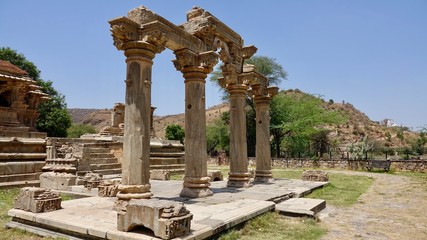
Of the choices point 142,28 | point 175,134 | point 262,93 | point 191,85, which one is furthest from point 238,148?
point 175,134

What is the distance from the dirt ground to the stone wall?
15.8m

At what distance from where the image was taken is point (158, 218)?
4.32 meters

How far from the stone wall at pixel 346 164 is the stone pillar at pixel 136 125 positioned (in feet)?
78.4

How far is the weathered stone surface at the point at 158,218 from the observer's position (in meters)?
4.23

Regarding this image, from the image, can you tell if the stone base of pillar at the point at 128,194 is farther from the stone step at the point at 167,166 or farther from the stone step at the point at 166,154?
the stone step at the point at 166,154

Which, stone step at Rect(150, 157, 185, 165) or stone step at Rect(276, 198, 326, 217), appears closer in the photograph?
stone step at Rect(276, 198, 326, 217)

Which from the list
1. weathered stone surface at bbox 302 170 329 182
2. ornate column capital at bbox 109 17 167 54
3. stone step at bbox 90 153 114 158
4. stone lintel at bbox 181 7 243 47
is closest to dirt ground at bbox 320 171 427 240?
weathered stone surface at bbox 302 170 329 182

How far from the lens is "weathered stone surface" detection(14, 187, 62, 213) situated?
596 cm

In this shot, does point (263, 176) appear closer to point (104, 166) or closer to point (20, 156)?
point (104, 166)

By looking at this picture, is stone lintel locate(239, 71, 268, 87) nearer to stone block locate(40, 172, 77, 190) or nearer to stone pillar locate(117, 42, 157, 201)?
stone pillar locate(117, 42, 157, 201)

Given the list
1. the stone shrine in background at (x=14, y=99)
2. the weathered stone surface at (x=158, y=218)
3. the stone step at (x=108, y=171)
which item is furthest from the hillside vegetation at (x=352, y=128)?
the weathered stone surface at (x=158, y=218)

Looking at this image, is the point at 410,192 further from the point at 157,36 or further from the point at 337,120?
the point at 337,120

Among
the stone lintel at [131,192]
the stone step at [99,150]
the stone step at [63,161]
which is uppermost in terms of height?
the stone step at [99,150]

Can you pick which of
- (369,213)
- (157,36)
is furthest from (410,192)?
(157,36)
